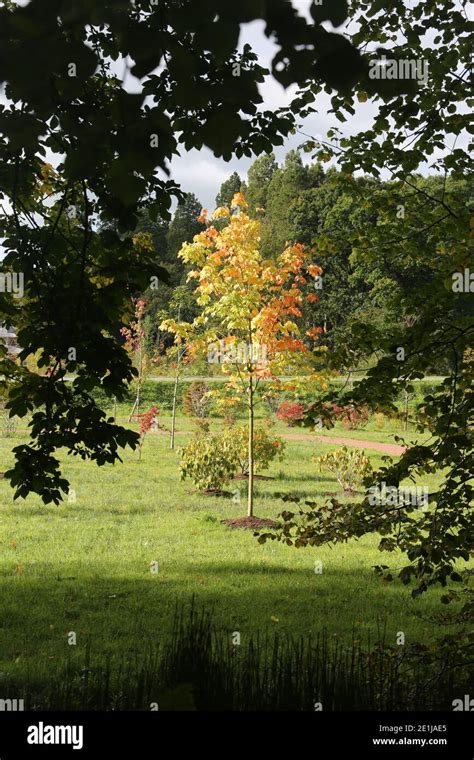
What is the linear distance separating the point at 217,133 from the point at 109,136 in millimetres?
310

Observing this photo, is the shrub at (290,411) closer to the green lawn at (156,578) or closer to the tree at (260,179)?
the green lawn at (156,578)

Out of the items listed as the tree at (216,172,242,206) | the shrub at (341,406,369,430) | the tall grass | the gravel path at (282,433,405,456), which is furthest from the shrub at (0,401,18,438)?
the tree at (216,172,242,206)

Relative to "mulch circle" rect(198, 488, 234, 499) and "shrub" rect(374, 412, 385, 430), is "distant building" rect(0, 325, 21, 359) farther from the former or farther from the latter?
"shrub" rect(374, 412, 385, 430)

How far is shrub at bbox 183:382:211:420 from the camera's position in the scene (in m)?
22.2

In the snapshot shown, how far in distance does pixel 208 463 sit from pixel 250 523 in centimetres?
239

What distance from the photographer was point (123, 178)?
1.43 m

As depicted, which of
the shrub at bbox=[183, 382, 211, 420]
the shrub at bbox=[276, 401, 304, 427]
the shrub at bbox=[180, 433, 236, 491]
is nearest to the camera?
the shrub at bbox=[180, 433, 236, 491]

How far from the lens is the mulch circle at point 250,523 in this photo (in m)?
10.0

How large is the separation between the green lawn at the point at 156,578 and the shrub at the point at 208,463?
364 mm

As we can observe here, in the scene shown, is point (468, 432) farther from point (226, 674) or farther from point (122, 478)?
point (122, 478)

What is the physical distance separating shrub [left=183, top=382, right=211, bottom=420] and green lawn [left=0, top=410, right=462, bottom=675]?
31.9 feet

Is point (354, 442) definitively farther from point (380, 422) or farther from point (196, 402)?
point (196, 402)

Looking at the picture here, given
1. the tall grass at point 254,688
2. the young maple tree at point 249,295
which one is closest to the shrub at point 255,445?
the young maple tree at point 249,295

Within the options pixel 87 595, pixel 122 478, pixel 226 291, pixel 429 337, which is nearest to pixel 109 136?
pixel 429 337
